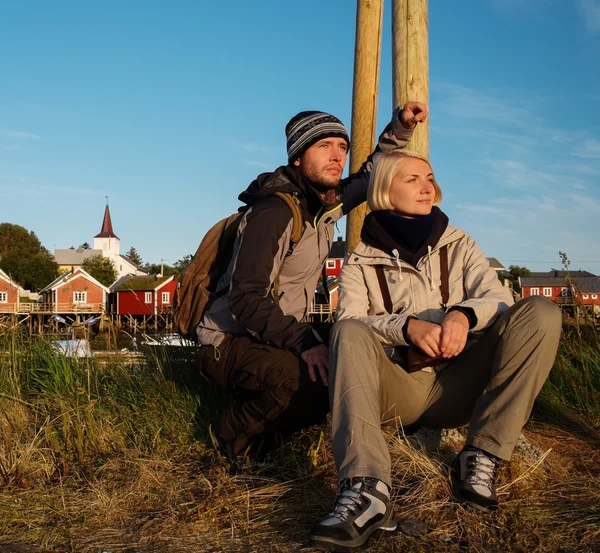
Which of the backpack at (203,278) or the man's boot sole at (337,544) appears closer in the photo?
the man's boot sole at (337,544)

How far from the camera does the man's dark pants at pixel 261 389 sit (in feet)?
10.5

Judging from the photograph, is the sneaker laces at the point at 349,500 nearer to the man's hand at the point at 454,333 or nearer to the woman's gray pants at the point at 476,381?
the woman's gray pants at the point at 476,381

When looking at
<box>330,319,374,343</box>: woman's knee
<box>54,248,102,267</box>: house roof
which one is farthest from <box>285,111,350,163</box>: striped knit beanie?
<box>54,248,102,267</box>: house roof

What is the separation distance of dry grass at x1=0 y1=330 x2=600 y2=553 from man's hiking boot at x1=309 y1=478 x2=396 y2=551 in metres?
0.08

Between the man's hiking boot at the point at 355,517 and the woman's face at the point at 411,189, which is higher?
the woman's face at the point at 411,189

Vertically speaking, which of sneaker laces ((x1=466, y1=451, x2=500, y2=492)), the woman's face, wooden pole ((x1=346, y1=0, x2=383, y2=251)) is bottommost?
sneaker laces ((x1=466, y1=451, x2=500, y2=492))

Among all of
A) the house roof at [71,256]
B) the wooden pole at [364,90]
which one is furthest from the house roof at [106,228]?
the wooden pole at [364,90]

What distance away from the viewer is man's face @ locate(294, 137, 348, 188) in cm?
363

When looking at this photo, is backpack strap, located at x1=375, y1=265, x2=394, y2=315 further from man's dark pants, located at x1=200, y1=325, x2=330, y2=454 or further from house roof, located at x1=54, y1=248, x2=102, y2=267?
house roof, located at x1=54, y1=248, x2=102, y2=267

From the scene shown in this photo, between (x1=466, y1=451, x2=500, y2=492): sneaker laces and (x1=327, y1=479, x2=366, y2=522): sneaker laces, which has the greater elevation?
(x1=466, y1=451, x2=500, y2=492): sneaker laces

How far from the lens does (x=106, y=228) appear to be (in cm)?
12169

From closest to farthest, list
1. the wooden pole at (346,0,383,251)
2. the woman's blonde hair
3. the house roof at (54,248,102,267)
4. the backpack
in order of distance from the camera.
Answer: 1. the woman's blonde hair
2. the backpack
3. the wooden pole at (346,0,383,251)
4. the house roof at (54,248,102,267)

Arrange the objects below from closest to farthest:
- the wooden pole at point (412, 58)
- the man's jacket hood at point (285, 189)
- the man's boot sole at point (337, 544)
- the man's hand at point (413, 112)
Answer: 1. the man's boot sole at point (337, 544)
2. the man's jacket hood at point (285, 189)
3. the man's hand at point (413, 112)
4. the wooden pole at point (412, 58)

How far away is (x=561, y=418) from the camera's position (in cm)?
381
